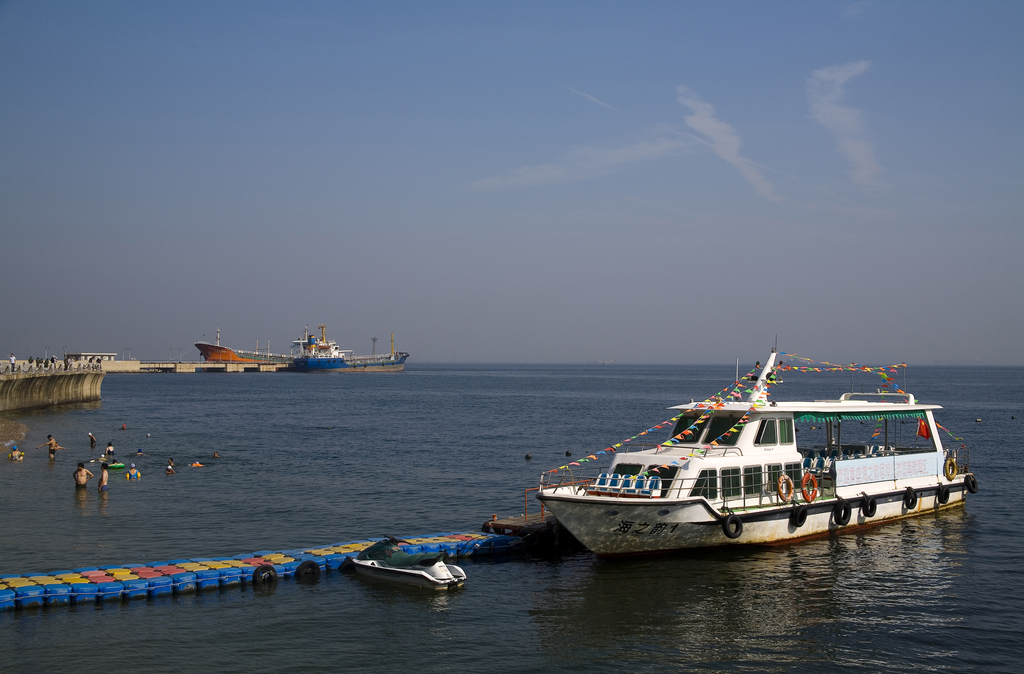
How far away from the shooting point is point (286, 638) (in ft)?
60.7

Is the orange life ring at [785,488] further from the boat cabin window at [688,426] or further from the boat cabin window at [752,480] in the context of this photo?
the boat cabin window at [688,426]

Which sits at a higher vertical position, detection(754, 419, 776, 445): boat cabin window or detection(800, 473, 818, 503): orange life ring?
detection(754, 419, 776, 445): boat cabin window

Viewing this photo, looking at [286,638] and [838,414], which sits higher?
[838,414]

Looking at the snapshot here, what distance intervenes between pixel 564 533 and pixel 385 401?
89.9 m

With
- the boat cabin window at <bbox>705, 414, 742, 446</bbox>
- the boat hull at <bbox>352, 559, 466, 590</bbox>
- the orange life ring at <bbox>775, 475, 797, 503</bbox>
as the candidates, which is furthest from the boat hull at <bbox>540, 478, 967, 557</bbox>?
the boat hull at <bbox>352, 559, 466, 590</bbox>

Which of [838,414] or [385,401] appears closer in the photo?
[838,414]

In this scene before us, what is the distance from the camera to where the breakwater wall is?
75625 mm

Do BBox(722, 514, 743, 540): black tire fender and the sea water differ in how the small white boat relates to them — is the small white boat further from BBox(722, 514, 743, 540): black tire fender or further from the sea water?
BBox(722, 514, 743, 540): black tire fender

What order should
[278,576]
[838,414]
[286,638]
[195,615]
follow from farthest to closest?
[838,414] → [278,576] → [195,615] → [286,638]

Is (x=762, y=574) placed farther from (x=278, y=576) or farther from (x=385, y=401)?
(x=385, y=401)

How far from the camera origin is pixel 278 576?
74.7ft

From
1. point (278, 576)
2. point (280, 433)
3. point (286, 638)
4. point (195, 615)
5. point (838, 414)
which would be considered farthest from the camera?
point (280, 433)

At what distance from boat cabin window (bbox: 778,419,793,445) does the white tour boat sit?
1.4 inches

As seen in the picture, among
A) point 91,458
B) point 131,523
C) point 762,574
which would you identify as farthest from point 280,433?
point 762,574
